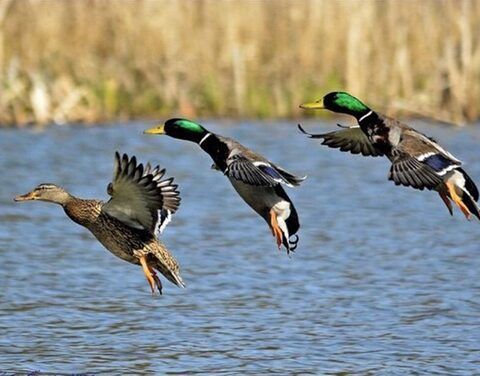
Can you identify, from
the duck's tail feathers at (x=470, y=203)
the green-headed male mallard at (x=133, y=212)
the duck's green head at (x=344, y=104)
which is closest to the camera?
the green-headed male mallard at (x=133, y=212)

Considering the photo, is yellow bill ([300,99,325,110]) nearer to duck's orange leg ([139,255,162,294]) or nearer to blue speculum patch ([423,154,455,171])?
blue speculum patch ([423,154,455,171])

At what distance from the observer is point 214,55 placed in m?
18.7

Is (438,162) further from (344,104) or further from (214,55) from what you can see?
(214,55)

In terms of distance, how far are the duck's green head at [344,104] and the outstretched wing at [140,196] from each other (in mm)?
914

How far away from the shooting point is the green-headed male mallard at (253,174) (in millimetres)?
6977

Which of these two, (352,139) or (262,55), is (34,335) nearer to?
(352,139)

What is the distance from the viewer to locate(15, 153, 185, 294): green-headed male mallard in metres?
6.96

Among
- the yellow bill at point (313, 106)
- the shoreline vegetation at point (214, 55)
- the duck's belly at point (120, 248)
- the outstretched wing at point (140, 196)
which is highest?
the shoreline vegetation at point (214, 55)

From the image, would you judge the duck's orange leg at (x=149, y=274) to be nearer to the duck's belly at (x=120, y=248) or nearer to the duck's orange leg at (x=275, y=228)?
the duck's belly at (x=120, y=248)

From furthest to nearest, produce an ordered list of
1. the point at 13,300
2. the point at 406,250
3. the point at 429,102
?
the point at 429,102, the point at 406,250, the point at 13,300

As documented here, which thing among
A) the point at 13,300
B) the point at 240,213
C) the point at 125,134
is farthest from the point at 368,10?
the point at 13,300

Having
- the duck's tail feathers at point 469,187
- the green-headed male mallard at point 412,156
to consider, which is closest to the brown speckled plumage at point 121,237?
the green-headed male mallard at point 412,156

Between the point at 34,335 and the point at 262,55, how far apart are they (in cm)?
1119

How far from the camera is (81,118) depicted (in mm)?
18391
